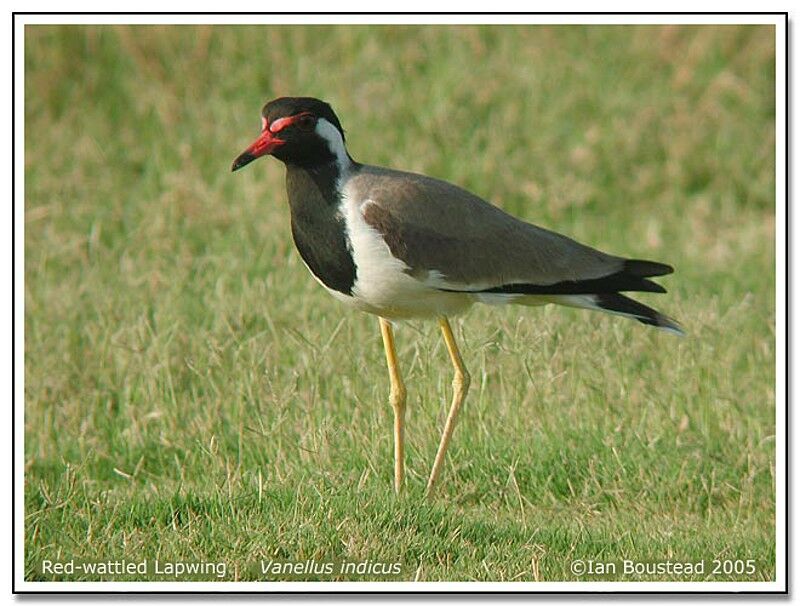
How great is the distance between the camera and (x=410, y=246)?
5.07 m

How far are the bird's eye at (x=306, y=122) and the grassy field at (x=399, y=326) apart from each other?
1.14 meters

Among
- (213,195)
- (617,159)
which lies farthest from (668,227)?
(213,195)

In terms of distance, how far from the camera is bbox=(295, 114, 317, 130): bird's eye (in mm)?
5156

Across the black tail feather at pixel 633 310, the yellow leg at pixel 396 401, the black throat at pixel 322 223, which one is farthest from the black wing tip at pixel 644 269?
the black throat at pixel 322 223

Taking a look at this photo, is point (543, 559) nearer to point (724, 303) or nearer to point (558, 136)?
point (724, 303)

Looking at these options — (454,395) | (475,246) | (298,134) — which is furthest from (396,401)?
(298,134)

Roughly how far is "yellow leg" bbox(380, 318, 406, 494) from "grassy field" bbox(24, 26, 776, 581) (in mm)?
101

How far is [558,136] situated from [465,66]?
35.8 inches

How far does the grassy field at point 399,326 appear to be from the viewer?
206 inches

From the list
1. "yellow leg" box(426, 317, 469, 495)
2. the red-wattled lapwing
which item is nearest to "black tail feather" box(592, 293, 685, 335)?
the red-wattled lapwing

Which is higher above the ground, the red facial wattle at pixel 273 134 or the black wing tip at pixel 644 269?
the red facial wattle at pixel 273 134

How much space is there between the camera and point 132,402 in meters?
6.52

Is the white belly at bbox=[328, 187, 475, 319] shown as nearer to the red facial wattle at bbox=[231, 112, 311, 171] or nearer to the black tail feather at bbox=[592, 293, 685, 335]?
the red facial wattle at bbox=[231, 112, 311, 171]

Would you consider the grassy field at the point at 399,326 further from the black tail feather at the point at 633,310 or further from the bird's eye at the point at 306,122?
the bird's eye at the point at 306,122
